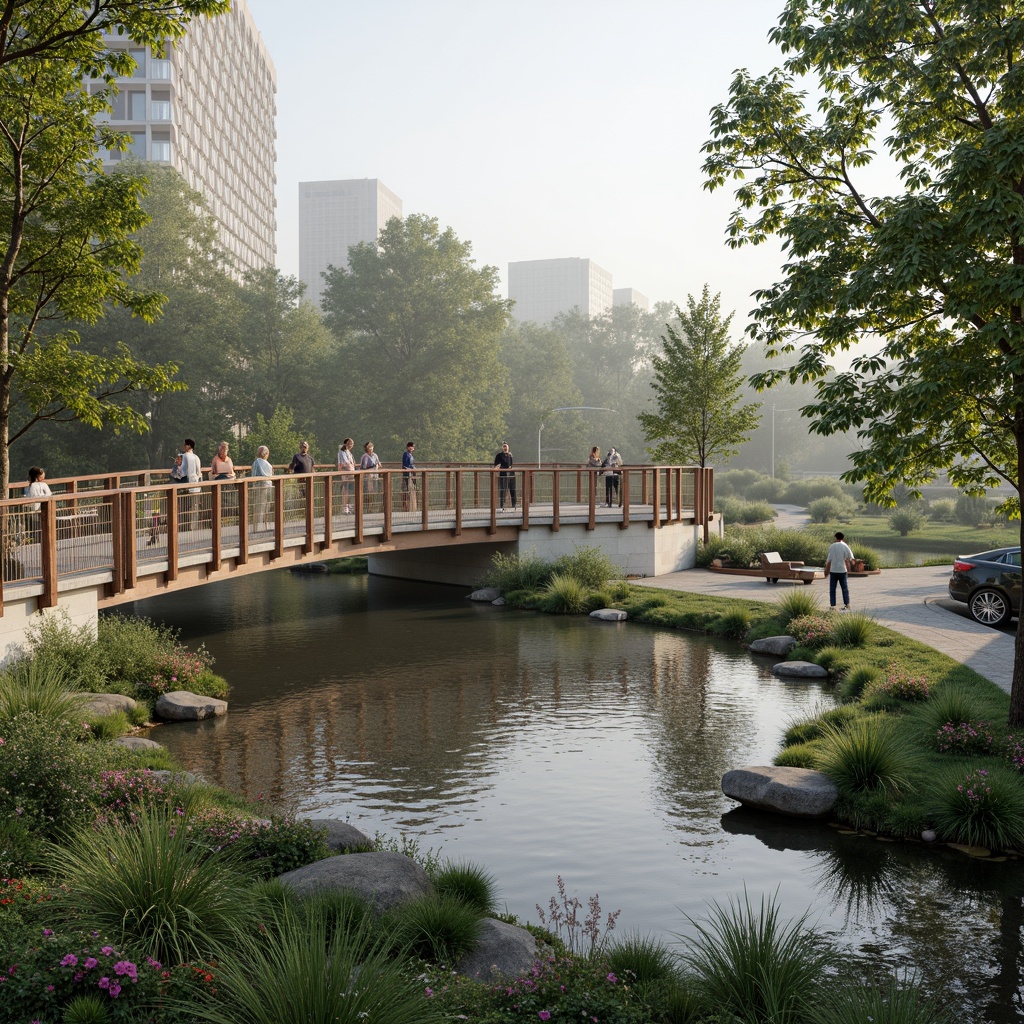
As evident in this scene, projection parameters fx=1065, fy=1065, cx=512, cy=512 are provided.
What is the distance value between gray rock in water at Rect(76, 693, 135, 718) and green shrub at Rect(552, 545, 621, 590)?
1382 cm

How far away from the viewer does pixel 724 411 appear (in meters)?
31.9

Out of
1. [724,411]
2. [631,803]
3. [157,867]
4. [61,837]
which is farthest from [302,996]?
[724,411]

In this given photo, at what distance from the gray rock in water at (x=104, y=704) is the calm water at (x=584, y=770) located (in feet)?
2.14

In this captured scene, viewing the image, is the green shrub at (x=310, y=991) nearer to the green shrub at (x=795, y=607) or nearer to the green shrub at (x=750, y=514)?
the green shrub at (x=795, y=607)

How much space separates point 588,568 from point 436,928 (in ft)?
65.5

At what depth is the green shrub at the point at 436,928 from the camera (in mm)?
7031

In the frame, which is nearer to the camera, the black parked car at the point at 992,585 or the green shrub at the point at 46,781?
the green shrub at the point at 46,781

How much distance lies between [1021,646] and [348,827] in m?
7.63

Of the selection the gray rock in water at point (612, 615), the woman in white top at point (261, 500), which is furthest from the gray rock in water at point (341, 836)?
the gray rock in water at point (612, 615)

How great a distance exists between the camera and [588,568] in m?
27.0

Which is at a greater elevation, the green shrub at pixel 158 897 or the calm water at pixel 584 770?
the green shrub at pixel 158 897

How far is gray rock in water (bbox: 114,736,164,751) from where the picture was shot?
1241 cm

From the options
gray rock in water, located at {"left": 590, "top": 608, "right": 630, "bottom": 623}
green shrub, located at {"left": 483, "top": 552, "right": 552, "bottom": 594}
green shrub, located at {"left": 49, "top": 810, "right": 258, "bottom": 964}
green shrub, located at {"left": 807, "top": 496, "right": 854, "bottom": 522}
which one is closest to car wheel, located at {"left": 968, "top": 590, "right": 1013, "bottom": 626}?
gray rock in water, located at {"left": 590, "top": 608, "right": 630, "bottom": 623}

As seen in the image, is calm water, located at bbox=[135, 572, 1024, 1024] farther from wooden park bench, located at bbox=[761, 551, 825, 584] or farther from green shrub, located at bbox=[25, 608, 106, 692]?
wooden park bench, located at bbox=[761, 551, 825, 584]
